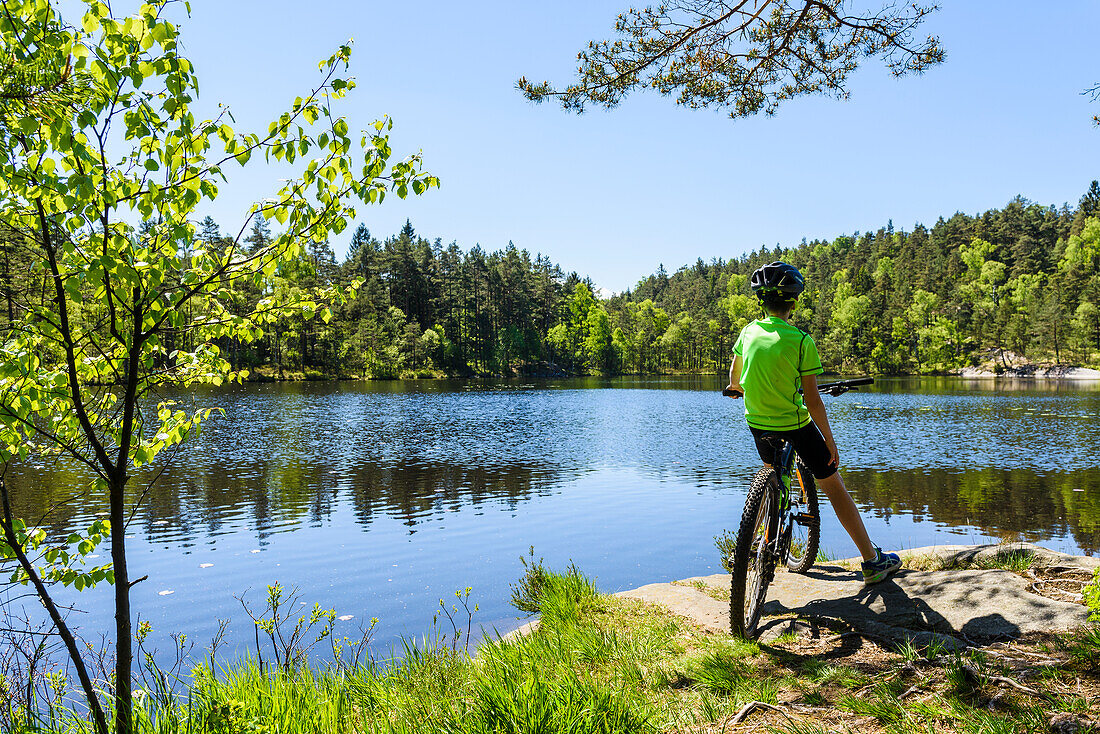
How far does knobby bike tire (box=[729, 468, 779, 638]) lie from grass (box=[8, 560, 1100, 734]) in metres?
0.18

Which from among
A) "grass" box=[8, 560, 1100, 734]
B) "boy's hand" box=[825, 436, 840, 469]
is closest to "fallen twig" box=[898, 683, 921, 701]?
"grass" box=[8, 560, 1100, 734]

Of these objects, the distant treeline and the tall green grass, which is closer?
the tall green grass

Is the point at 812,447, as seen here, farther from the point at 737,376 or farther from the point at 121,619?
the point at 121,619

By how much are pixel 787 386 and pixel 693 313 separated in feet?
451

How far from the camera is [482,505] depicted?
13.5 metres

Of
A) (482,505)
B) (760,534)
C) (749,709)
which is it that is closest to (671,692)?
(749,709)

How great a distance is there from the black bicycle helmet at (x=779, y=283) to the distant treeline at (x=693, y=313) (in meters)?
60.9

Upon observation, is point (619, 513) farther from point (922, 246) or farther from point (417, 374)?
point (922, 246)

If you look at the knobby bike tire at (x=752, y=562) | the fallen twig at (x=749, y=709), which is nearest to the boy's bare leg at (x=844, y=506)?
the knobby bike tire at (x=752, y=562)

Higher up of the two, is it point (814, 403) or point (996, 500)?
point (814, 403)

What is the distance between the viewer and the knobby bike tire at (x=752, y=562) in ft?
13.5

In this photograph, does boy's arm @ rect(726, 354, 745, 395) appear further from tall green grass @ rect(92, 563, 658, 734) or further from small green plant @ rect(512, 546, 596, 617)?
small green plant @ rect(512, 546, 596, 617)

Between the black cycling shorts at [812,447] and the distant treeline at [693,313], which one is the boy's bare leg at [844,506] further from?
the distant treeline at [693,313]

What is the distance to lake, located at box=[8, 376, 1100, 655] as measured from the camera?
27.0 ft
